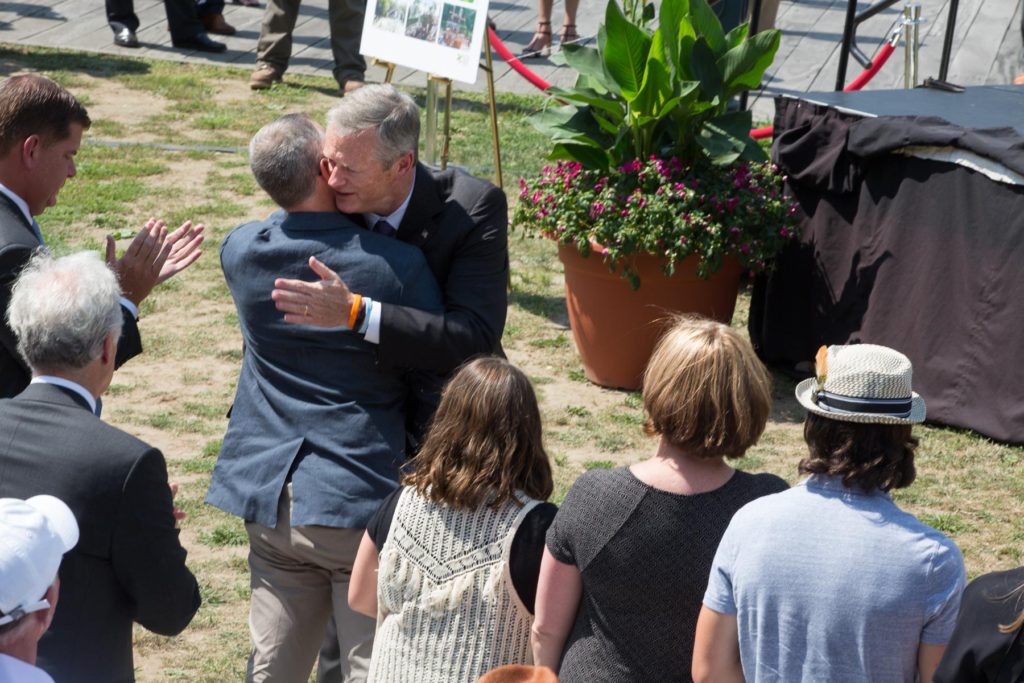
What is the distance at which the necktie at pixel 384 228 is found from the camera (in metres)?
3.52

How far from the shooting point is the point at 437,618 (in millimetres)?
2875

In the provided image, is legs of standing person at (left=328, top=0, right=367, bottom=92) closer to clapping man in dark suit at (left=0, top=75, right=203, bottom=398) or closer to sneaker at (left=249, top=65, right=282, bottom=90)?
sneaker at (left=249, top=65, right=282, bottom=90)

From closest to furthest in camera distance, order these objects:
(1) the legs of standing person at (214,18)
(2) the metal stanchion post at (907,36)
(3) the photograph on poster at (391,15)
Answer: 1. (3) the photograph on poster at (391,15)
2. (2) the metal stanchion post at (907,36)
3. (1) the legs of standing person at (214,18)

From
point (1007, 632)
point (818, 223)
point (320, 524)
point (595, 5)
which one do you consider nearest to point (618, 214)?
point (818, 223)

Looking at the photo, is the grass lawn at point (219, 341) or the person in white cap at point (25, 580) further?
the grass lawn at point (219, 341)

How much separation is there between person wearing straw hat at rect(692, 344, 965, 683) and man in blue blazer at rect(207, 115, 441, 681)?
3.52 feet

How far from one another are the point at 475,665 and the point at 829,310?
403 cm

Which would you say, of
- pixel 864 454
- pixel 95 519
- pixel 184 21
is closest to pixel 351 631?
pixel 95 519

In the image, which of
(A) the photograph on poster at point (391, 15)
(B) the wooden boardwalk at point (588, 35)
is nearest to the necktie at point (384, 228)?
(A) the photograph on poster at point (391, 15)

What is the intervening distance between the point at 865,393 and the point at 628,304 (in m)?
3.80

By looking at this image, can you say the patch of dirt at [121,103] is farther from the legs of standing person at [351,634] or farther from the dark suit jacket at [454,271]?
the legs of standing person at [351,634]

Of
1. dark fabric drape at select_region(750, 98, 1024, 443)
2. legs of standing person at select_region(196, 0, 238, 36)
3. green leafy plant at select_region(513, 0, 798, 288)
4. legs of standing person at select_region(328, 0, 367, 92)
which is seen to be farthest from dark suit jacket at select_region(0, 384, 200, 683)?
legs of standing person at select_region(196, 0, 238, 36)

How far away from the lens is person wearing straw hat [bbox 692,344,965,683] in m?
2.44

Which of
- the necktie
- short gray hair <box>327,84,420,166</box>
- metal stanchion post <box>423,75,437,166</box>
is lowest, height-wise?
metal stanchion post <box>423,75,437,166</box>
